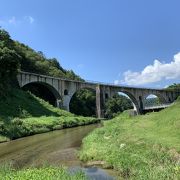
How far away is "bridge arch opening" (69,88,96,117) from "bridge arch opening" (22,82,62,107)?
38.5 ft

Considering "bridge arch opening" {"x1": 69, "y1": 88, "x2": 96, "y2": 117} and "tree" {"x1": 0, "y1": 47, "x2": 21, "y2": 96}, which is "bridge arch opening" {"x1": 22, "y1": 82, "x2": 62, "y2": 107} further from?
"tree" {"x1": 0, "y1": 47, "x2": 21, "y2": 96}

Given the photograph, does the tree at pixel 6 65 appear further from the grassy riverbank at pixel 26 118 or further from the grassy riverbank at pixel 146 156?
the grassy riverbank at pixel 146 156

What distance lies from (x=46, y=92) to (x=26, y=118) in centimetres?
3682

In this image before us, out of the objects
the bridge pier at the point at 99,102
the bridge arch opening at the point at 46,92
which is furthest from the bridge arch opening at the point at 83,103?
the bridge arch opening at the point at 46,92

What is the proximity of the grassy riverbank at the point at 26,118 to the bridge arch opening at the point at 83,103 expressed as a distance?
29.0 meters

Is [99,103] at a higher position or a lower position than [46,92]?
lower

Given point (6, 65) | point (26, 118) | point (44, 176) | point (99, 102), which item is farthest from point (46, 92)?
point (44, 176)

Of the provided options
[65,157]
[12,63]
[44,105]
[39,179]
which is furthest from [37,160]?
[44,105]

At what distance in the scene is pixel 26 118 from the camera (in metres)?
49.1

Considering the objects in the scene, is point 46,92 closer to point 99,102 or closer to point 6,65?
point 99,102

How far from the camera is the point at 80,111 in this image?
103 meters

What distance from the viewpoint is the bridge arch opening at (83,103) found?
99562 mm

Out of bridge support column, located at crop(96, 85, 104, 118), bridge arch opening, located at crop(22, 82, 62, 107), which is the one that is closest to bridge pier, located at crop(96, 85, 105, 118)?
bridge support column, located at crop(96, 85, 104, 118)

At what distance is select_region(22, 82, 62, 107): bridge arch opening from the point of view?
81956 mm
